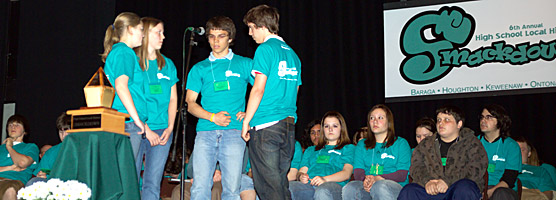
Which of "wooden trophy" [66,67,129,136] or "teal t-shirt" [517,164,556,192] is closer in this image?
"wooden trophy" [66,67,129,136]

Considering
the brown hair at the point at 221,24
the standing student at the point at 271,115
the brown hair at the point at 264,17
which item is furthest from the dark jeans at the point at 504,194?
the brown hair at the point at 221,24

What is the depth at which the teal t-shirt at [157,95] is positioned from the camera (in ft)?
11.2

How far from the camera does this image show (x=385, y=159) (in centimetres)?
443

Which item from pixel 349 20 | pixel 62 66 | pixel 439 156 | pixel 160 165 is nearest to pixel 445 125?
pixel 439 156

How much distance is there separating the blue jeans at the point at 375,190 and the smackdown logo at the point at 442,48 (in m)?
2.06

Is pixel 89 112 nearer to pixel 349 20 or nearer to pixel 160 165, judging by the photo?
pixel 160 165

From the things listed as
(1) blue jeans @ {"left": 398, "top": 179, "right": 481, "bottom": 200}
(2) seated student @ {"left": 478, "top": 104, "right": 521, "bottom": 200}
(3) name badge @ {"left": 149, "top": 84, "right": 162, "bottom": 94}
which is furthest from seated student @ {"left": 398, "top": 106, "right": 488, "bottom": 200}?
(3) name badge @ {"left": 149, "top": 84, "right": 162, "bottom": 94}

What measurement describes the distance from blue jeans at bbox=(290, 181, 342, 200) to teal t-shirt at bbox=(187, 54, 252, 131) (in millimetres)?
1105

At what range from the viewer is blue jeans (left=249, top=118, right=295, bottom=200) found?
301 cm

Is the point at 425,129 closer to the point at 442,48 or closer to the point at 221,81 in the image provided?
the point at 442,48

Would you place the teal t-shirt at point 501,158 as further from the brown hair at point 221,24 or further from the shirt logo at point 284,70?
the brown hair at point 221,24

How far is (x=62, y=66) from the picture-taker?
21.9 ft

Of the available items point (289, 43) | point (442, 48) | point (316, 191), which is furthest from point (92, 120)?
point (442, 48)

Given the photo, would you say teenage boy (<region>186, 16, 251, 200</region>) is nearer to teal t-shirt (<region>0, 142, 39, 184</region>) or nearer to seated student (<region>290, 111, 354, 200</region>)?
seated student (<region>290, 111, 354, 200</region>)
